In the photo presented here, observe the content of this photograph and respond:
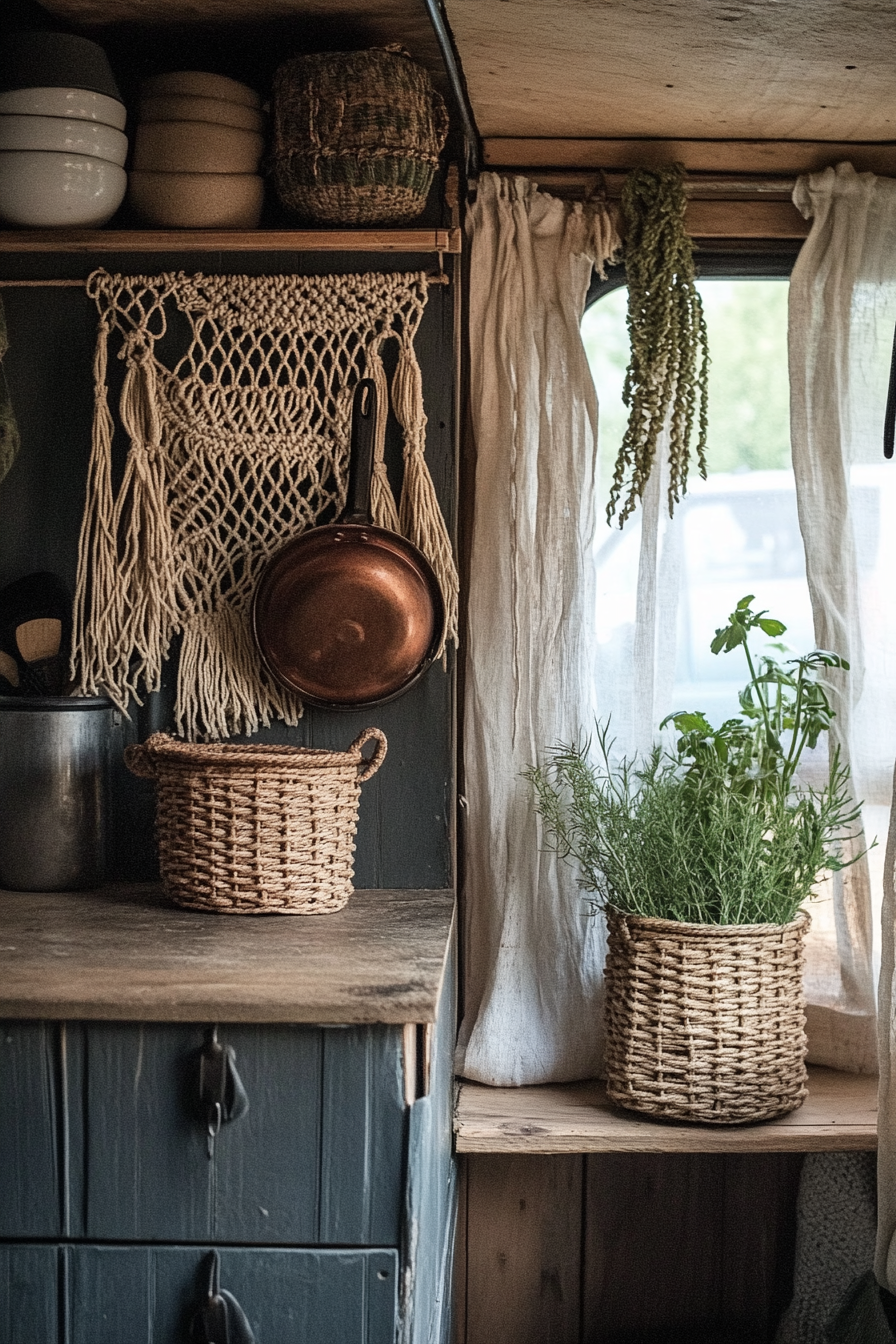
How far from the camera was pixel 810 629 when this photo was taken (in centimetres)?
201

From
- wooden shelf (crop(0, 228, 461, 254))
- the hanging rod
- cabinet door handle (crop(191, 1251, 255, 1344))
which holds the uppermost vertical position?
wooden shelf (crop(0, 228, 461, 254))

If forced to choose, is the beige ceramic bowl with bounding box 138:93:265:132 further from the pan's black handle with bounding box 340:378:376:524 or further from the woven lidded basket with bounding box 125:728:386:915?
the woven lidded basket with bounding box 125:728:386:915

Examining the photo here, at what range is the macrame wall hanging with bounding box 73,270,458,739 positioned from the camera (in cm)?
170

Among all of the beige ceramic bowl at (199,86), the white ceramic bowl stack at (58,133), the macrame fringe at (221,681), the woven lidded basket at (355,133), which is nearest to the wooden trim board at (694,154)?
the woven lidded basket at (355,133)

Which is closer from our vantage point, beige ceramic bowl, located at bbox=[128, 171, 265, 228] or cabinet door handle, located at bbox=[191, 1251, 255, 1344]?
cabinet door handle, located at bbox=[191, 1251, 255, 1344]

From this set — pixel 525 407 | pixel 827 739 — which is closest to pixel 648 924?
pixel 827 739

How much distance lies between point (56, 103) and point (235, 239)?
28 cm

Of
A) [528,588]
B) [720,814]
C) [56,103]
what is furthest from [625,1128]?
[56,103]

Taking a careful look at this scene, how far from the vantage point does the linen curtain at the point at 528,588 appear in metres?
1.84

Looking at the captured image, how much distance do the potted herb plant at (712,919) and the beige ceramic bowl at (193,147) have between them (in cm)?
96

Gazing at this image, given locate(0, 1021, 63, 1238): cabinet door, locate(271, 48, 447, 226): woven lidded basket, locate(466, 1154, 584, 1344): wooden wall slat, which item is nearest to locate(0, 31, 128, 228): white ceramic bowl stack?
locate(271, 48, 447, 226): woven lidded basket

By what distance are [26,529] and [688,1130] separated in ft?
4.15

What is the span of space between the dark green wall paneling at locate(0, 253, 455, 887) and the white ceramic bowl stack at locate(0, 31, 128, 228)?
0.39ft

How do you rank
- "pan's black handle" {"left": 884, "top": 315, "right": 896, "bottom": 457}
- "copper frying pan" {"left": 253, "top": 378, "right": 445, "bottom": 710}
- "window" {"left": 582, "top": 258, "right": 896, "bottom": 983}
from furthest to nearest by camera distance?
"window" {"left": 582, "top": 258, "right": 896, "bottom": 983} → "pan's black handle" {"left": 884, "top": 315, "right": 896, "bottom": 457} → "copper frying pan" {"left": 253, "top": 378, "right": 445, "bottom": 710}
